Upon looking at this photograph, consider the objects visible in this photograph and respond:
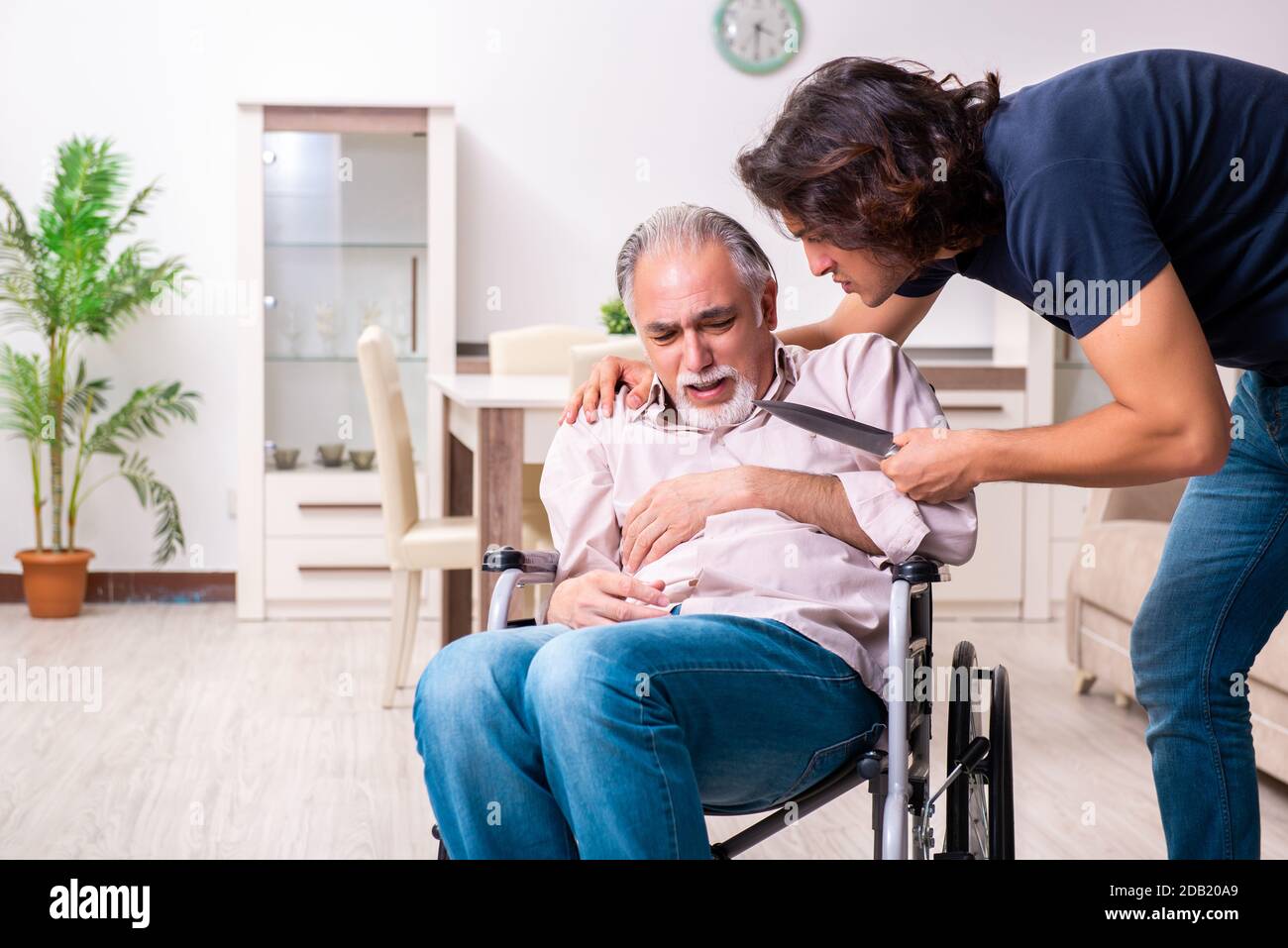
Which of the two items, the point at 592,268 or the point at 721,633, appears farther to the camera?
the point at 592,268

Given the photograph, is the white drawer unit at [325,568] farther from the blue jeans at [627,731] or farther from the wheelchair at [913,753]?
the blue jeans at [627,731]

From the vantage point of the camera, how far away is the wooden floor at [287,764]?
8.00 feet

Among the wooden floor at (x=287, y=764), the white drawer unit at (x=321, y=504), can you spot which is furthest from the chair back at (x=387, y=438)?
the white drawer unit at (x=321, y=504)

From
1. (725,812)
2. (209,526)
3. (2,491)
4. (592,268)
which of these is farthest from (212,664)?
(725,812)

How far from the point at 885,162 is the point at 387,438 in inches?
85.0

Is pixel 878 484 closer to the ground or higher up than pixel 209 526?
higher up

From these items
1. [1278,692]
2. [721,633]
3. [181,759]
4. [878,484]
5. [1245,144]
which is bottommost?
[181,759]

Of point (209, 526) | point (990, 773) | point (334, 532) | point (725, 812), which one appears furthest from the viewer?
point (209, 526)

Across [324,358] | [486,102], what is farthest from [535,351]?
[486,102]

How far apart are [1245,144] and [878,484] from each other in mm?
513

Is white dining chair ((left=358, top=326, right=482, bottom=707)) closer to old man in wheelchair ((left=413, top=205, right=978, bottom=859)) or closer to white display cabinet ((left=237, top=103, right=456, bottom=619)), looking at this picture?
white display cabinet ((left=237, top=103, right=456, bottom=619))

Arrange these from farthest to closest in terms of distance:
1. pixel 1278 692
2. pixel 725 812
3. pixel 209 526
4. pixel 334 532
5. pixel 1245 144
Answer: pixel 209 526
pixel 334 532
pixel 1278 692
pixel 725 812
pixel 1245 144
